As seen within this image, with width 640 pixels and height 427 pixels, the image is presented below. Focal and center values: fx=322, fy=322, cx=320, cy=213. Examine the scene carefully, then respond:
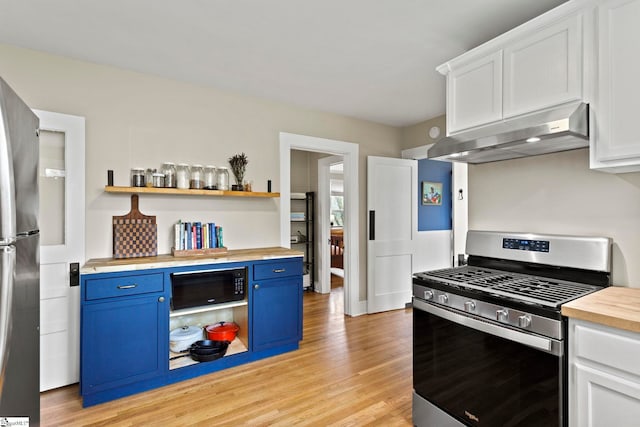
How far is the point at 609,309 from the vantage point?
129 cm

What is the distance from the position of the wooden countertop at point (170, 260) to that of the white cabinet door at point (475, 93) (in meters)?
1.77

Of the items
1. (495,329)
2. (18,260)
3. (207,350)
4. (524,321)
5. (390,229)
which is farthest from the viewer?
(390,229)

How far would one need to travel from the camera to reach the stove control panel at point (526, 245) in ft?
6.40

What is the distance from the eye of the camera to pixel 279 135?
348cm

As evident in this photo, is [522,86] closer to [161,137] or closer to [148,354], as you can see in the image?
[161,137]

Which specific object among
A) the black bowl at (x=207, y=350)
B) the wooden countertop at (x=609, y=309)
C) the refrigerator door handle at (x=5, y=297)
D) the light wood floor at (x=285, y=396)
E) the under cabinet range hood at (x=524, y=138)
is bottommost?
the light wood floor at (x=285, y=396)

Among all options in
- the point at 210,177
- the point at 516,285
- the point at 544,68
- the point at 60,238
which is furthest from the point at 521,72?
the point at 60,238

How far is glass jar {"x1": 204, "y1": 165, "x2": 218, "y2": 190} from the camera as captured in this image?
299 centimetres

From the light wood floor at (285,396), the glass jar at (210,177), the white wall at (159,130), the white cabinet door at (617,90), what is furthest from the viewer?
the glass jar at (210,177)

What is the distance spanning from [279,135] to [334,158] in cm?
160

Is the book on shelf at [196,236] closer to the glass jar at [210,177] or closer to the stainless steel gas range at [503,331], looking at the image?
the glass jar at [210,177]

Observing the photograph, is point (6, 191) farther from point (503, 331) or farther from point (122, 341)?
point (503, 331)

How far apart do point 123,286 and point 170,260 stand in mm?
356

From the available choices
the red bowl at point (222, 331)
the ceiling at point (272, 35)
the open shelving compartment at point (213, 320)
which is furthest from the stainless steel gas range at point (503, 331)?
the red bowl at point (222, 331)
